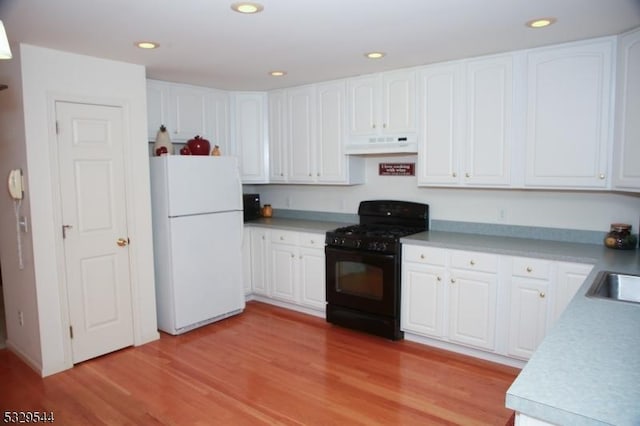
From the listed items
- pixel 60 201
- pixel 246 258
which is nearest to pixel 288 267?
pixel 246 258

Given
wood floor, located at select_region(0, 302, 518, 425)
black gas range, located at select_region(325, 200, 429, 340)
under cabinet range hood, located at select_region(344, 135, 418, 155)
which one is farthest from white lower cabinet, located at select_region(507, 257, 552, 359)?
under cabinet range hood, located at select_region(344, 135, 418, 155)

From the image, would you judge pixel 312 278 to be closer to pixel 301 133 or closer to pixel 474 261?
pixel 301 133

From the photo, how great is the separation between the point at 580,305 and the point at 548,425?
92 cm

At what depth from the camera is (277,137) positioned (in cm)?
489

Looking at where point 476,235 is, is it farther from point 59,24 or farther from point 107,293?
point 59,24

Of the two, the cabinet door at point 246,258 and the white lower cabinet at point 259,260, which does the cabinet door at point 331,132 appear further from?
the cabinet door at point 246,258

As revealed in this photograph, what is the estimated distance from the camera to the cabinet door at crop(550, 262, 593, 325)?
2.88 metres

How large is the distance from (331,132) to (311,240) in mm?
1091

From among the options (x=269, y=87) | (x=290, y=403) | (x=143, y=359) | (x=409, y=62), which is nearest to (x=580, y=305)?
(x=290, y=403)

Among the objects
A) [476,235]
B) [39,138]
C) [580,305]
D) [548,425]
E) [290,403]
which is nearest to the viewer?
[548,425]

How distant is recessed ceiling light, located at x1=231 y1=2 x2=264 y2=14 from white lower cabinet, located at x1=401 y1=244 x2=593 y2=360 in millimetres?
2170

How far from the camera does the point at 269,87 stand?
470cm

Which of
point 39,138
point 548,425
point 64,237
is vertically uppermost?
point 39,138

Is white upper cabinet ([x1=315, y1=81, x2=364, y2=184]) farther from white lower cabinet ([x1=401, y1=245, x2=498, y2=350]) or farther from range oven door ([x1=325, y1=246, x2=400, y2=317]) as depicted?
white lower cabinet ([x1=401, y1=245, x2=498, y2=350])
